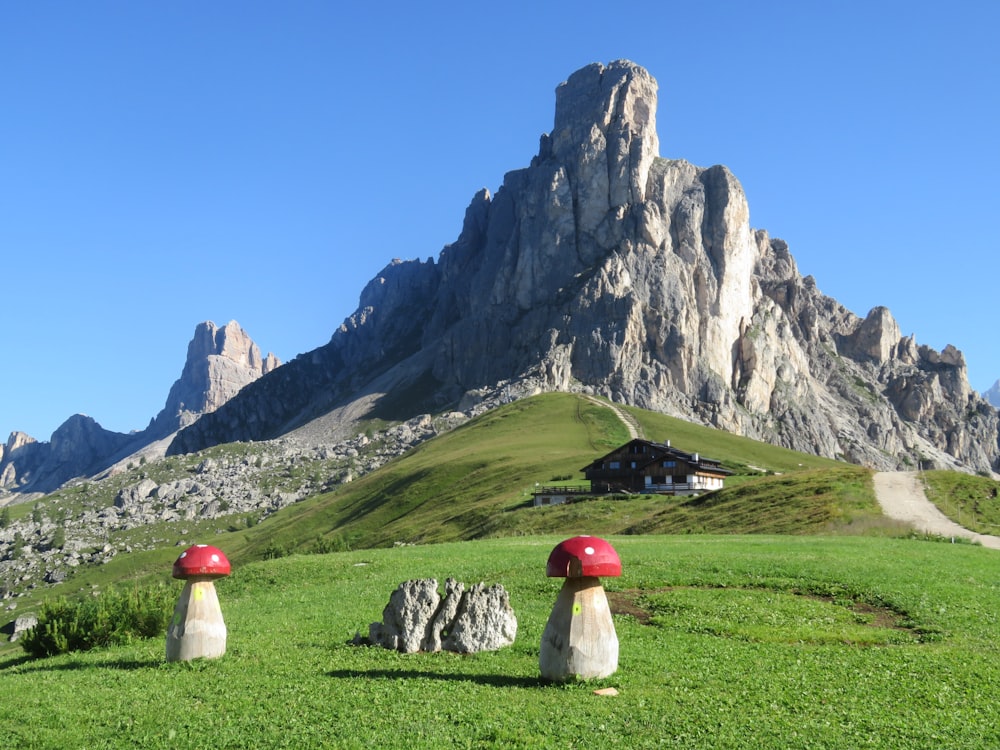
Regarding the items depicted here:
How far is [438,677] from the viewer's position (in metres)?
20.4

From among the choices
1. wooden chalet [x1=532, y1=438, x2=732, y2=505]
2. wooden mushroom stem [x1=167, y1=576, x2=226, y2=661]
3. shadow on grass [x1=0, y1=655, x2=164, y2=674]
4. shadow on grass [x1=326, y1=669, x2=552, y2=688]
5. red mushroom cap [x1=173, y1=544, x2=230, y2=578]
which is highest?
wooden chalet [x1=532, y1=438, x2=732, y2=505]

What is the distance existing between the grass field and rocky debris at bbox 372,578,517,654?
662 millimetres

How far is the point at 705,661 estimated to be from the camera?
21.7m

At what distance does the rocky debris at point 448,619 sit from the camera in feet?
76.6

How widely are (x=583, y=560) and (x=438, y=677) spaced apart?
14.8ft

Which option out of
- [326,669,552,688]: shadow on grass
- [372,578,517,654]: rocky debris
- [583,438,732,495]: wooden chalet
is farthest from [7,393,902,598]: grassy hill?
[326,669,552,688]: shadow on grass

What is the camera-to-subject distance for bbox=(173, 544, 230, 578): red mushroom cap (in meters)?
22.8

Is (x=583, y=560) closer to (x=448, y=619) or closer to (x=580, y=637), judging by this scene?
(x=580, y=637)

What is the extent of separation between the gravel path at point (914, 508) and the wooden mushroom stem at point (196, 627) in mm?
45179

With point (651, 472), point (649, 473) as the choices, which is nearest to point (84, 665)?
point (651, 472)

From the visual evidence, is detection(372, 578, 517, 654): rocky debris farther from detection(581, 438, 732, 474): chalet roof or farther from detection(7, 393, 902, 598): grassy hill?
detection(581, 438, 732, 474): chalet roof

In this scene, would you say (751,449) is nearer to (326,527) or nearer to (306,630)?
(326,527)

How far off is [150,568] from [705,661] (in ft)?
525

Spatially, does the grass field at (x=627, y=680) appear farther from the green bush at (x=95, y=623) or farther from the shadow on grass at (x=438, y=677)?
the green bush at (x=95, y=623)
